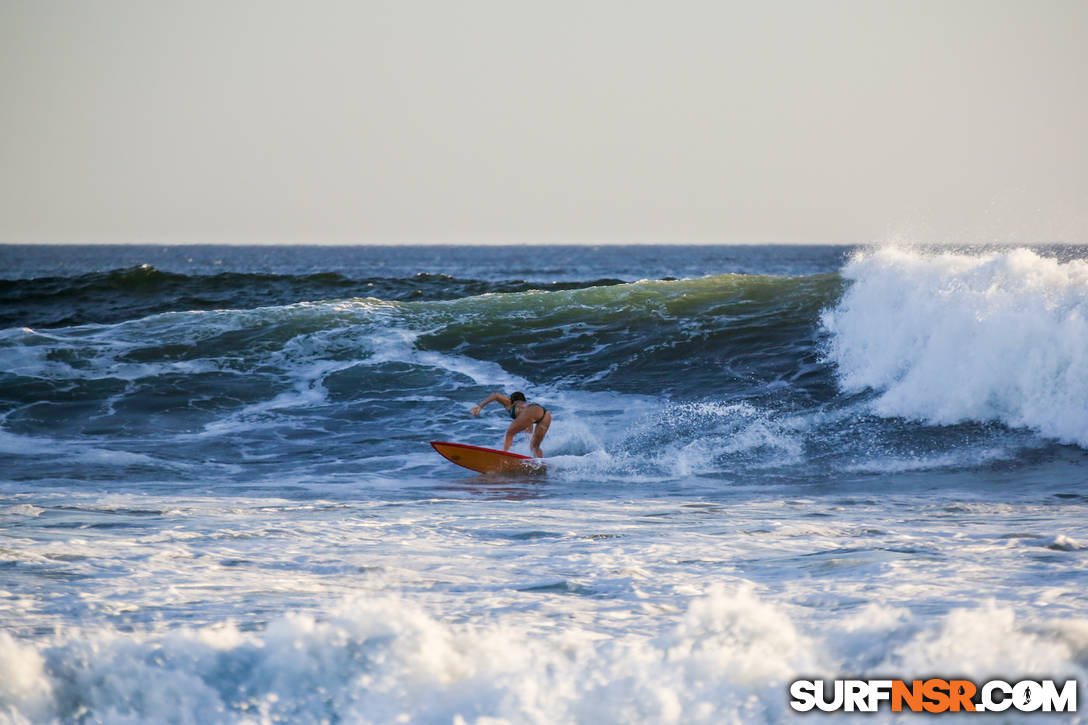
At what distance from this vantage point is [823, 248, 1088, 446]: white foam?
477 inches

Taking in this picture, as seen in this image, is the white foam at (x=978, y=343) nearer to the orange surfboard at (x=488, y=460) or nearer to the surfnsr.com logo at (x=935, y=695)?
the orange surfboard at (x=488, y=460)

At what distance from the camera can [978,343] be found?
1313 cm

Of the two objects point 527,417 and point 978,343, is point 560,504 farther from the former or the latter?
point 978,343

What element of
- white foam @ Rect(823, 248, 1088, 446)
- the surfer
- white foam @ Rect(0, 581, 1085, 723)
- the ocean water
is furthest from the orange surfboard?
white foam @ Rect(0, 581, 1085, 723)

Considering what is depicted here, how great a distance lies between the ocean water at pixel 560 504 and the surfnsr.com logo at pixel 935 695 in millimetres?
75

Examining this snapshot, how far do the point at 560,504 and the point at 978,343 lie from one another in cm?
732

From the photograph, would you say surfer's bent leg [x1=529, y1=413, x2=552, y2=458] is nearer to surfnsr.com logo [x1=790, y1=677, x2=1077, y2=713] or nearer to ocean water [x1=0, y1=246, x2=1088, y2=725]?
ocean water [x1=0, y1=246, x2=1088, y2=725]

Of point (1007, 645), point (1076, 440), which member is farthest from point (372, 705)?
point (1076, 440)

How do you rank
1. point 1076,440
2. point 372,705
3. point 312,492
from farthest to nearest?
point 1076,440, point 312,492, point 372,705

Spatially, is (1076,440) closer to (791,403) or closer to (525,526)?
(791,403)

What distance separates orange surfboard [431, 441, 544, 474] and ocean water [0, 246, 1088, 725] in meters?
0.28

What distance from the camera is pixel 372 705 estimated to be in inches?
166

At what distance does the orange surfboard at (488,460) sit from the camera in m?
10.9

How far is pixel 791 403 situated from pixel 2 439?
419 inches
